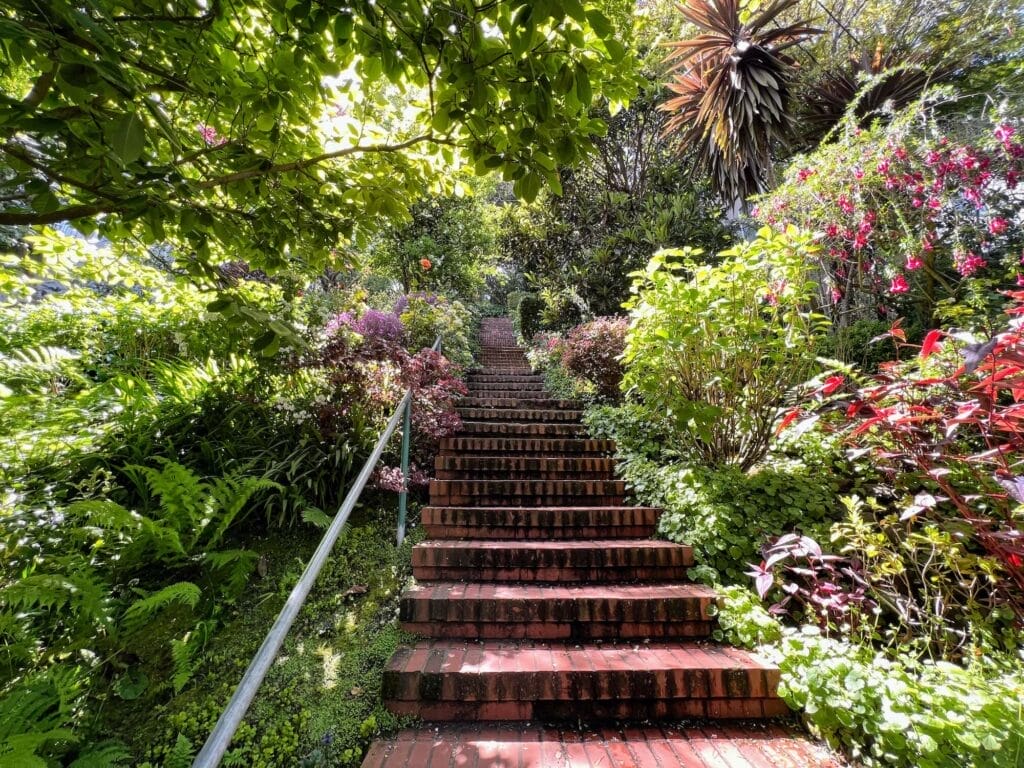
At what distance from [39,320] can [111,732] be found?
4.09 meters

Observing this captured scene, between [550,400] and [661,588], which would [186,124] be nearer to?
[661,588]

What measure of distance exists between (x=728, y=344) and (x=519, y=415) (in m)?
2.70

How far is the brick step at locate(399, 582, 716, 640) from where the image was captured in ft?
7.40

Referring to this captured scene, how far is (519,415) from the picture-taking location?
4.98m

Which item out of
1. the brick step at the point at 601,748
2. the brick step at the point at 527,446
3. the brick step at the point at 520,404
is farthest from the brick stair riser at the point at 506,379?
the brick step at the point at 601,748

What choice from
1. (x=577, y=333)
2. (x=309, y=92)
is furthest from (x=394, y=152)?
(x=577, y=333)

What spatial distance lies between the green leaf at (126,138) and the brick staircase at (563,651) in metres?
2.15

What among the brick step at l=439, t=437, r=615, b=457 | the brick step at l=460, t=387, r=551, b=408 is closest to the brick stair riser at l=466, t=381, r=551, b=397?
the brick step at l=460, t=387, r=551, b=408

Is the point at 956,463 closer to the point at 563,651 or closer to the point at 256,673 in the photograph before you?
the point at 563,651

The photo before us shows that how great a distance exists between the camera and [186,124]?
2055 millimetres

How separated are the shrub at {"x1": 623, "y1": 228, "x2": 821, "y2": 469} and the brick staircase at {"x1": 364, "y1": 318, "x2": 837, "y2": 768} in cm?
89

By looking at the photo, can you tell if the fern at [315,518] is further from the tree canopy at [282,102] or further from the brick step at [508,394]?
the brick step at [508,394]

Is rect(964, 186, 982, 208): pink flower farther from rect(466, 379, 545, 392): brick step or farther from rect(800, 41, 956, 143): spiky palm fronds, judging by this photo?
rect(466, 379, 545, 392): brick step

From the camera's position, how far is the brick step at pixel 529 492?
11.1 ft
